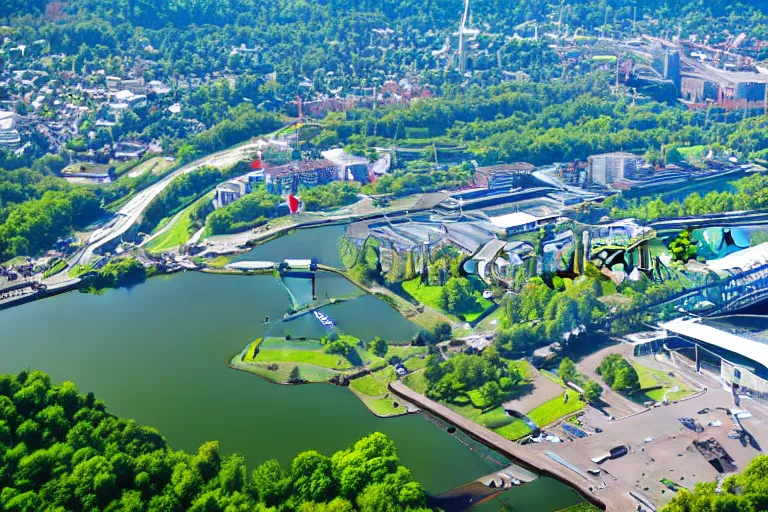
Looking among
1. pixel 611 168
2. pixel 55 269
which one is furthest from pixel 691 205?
pixel 55 269

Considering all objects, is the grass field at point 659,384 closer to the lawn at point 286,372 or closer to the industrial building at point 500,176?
the lawn at point 286,372

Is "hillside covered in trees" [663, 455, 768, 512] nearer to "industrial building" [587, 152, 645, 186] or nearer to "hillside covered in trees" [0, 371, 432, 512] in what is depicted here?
"hillside covered in trees" [0, 371, 432, 512]

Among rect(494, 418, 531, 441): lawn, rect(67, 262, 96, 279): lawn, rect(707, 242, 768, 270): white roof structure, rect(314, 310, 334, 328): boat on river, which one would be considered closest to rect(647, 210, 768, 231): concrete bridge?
rect(707, 242, 768, 270): white roof structure


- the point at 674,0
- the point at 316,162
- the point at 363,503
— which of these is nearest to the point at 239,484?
the point at 363,503

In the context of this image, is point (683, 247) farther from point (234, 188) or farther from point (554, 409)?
point (234, 188)

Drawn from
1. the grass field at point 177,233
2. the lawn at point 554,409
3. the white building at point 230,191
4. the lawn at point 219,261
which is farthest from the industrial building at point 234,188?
the lawn at point 554,409
